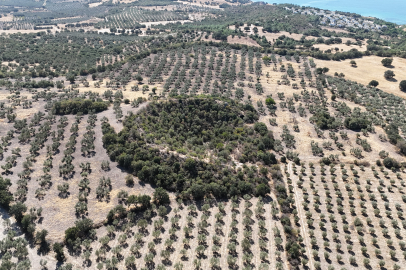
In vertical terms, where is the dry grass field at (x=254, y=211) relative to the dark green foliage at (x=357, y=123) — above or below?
below

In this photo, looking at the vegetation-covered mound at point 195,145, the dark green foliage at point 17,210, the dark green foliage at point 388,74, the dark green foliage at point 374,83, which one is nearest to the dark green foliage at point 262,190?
the vegetation-covered mound at point 195,145

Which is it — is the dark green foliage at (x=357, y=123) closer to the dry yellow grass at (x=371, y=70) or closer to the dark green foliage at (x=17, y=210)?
the dry yellow grass at (x=371, y=70)

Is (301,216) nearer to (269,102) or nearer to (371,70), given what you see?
(269,102)

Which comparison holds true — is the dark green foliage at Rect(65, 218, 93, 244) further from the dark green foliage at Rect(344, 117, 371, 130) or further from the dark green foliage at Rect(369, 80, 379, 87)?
the dark green foliage at Rect(369, 80, 379, 87)

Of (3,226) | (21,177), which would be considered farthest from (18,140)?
(3,226)

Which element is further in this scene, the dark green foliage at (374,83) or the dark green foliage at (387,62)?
the dark green foliage at (387,62)
